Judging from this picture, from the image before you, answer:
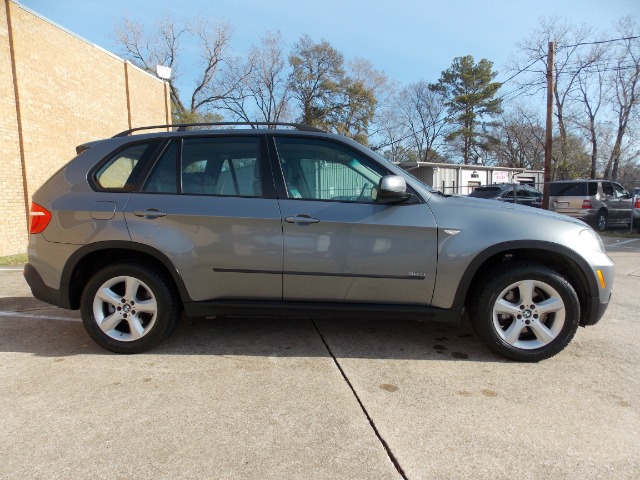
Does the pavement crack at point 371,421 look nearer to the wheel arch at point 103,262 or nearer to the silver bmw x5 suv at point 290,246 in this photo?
the silver bmw x5 suv at point 290,246

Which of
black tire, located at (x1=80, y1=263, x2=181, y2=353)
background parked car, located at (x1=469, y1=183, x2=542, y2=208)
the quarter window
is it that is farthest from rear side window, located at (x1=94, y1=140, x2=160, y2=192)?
background parked car, located at (x1=469, y1=183, x2=542, y2=208)

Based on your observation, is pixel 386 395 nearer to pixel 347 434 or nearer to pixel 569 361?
pixel 347 434

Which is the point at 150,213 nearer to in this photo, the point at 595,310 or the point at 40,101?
the point at 595,310

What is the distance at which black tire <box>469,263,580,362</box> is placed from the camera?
10.0 feet

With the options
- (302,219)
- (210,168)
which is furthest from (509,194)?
(210,168)

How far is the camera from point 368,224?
3064 millimetres

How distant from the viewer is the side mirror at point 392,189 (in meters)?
2.92

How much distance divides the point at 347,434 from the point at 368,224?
1486mm

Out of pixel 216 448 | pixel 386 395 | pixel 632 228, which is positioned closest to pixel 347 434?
pixel 386 395

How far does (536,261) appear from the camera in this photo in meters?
3.20

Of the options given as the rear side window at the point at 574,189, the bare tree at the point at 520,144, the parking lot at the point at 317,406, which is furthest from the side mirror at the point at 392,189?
the bare tree at the point at 520,144

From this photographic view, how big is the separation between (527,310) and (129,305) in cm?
321

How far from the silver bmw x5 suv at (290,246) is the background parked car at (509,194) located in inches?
525

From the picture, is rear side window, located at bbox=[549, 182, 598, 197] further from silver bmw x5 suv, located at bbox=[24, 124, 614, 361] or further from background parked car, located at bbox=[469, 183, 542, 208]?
silver bmw x5 suv, located at bbox=[24, 124, 614, 361]
